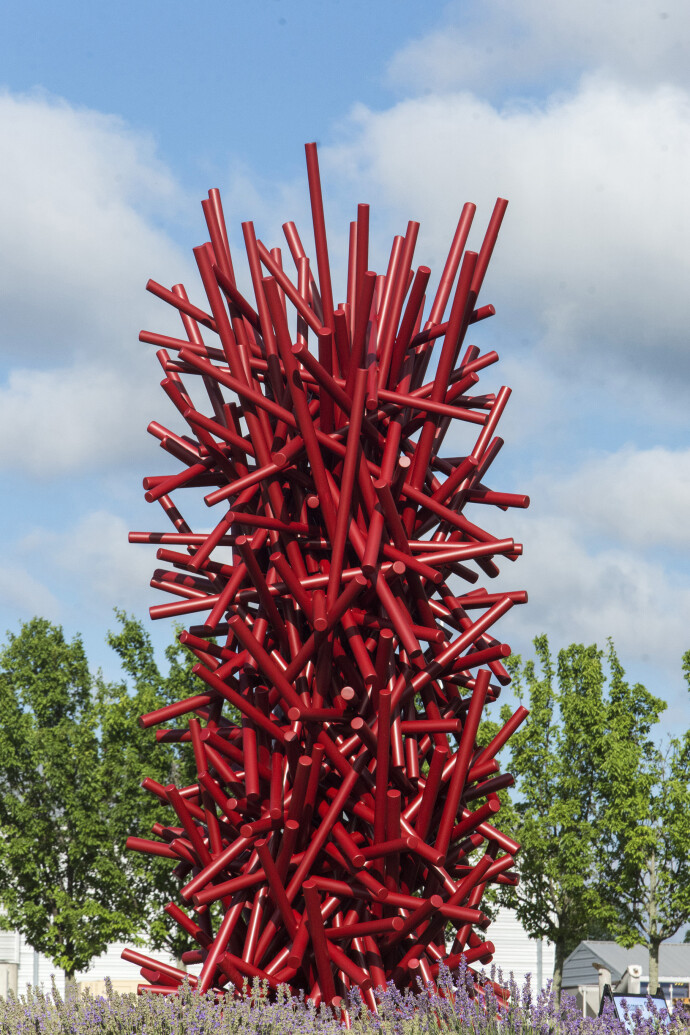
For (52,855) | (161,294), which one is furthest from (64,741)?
(161,294)

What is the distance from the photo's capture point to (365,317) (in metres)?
7.02

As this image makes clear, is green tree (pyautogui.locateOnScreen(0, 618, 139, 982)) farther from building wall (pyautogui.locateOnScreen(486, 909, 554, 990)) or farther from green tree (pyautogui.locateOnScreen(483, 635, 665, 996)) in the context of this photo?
building wall (pyautogui.locateOnScreen(486, 909, 554, 990))

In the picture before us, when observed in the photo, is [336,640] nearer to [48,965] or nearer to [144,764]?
[144,764]

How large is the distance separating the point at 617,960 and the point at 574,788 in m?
27.6

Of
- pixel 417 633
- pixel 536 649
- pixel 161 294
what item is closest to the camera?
pixel 417 633

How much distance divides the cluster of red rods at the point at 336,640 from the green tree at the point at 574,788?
15.7m

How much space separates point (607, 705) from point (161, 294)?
58.7 feet

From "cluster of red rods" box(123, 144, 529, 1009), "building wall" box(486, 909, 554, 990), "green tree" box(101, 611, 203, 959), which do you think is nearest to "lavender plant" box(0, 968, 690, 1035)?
"cluster of red rods" box(123, 144, 529, 1009)

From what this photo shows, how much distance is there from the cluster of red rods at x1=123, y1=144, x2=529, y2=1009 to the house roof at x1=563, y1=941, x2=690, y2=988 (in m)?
42.1

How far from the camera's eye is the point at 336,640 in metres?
7.01

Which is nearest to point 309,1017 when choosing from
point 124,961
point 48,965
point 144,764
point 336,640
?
point 336,640

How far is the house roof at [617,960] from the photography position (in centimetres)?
4628

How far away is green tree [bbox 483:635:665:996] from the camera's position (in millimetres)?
22578

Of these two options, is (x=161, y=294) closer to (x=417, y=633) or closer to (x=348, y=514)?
(x=348, y=514)
